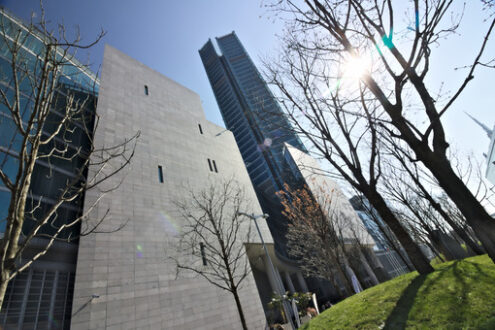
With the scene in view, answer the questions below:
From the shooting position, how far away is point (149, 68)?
23406 mm

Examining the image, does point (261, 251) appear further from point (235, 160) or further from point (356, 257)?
point (356, 257)

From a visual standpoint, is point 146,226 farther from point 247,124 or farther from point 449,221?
point 247,124

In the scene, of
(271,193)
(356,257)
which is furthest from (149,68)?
(271,193)

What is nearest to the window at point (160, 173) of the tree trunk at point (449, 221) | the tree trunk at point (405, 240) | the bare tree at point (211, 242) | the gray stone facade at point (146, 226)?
the gray stone facade at point (146, 226)

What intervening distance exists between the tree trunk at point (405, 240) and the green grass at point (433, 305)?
0.32m

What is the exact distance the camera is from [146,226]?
1271cm

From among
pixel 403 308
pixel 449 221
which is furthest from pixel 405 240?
pixel 449 221

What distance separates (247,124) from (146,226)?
67336 millimetres

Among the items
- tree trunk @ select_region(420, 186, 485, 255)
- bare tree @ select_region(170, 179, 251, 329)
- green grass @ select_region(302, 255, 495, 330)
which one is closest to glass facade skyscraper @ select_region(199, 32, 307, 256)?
bare tree @ select_region(170, 179, 251, 329)

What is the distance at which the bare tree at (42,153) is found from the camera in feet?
10.2

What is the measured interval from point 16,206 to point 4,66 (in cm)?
1652

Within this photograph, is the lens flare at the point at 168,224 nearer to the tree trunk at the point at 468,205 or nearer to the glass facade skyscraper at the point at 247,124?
the tree trunk at the point at 468,205

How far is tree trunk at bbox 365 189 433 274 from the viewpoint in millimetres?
6426

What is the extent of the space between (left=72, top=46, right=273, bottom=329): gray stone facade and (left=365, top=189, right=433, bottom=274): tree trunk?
10.5 meters
